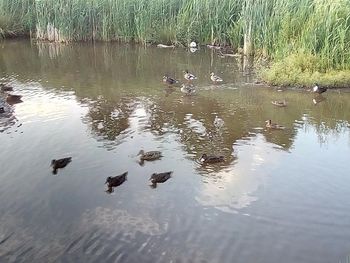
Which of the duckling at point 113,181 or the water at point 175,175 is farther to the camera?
the duckling at point 113,181

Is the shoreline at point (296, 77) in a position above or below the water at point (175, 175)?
above

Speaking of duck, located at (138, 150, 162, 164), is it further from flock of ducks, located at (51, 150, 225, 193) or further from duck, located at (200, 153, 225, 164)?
duck, located at (200, 153, 225, 164)

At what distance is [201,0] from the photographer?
19125 millimetres

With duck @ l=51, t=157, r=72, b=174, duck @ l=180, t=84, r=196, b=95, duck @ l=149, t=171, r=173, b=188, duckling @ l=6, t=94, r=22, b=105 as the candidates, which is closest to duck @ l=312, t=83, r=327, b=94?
duck @ l=180, t=84, r=196, b=95

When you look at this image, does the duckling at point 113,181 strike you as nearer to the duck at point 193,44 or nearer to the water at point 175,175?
the water at point 175,175

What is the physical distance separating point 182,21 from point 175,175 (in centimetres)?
1253

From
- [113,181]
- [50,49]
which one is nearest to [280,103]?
[113,181]

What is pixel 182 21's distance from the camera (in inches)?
772

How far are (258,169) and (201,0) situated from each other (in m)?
12.2

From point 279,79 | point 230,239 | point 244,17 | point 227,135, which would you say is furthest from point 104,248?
point 244,17

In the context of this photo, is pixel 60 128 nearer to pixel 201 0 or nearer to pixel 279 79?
pixel 279 79

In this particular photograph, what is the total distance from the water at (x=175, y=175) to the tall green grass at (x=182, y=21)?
7.51 ft

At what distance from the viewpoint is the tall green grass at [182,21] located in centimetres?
1481

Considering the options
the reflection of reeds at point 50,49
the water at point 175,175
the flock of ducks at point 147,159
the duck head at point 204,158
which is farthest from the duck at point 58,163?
the reflection of reeds at point 50,49
